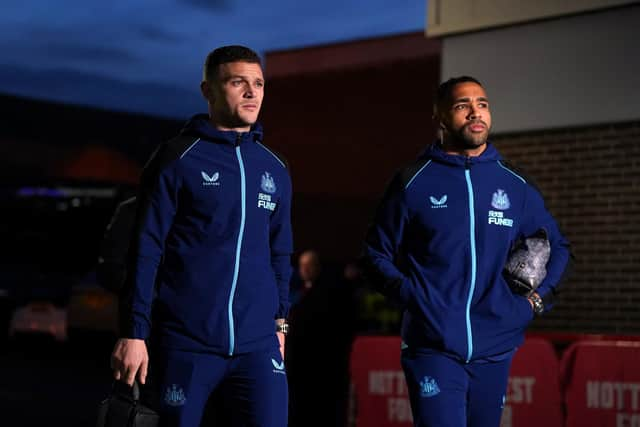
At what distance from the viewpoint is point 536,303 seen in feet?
17.8

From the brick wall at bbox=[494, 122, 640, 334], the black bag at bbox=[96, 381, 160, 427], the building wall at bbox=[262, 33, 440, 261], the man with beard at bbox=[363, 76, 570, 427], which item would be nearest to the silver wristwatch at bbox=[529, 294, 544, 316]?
the man with beard at bbox=[363, 76, 570, 427]

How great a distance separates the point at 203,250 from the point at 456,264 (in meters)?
1.30

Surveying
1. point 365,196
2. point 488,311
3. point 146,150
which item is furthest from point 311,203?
point 488,311

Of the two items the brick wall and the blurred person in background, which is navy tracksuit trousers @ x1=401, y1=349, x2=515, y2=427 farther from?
the brick wall

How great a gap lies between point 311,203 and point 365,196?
1672 millimetres

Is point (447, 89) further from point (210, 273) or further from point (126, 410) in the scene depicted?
point (126, 410)

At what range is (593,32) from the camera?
12.8 metres

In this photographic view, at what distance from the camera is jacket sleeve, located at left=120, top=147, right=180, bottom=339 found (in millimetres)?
4297

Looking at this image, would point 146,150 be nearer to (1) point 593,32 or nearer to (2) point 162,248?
(1) point 593,32

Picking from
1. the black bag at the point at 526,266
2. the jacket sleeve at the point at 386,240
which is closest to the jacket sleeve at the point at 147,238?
the jacket sleeve at the point at 386,240

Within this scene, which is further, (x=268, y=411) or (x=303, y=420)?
(x=303, y=420)

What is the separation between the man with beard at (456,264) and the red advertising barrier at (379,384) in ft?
14.3

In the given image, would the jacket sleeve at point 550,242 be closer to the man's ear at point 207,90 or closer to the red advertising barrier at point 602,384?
the man's ear at point 207,90

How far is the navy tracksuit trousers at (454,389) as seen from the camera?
5078mm
